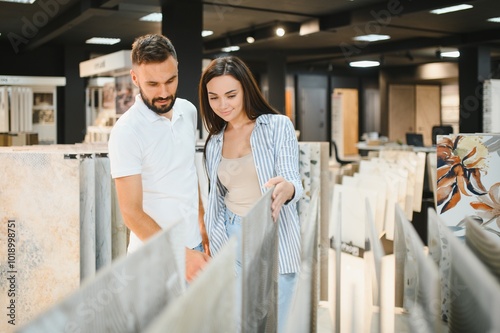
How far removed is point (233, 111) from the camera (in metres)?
1.89

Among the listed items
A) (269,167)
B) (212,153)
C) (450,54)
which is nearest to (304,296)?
(269,167)

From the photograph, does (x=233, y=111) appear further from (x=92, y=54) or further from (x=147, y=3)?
(x=92, y=54)

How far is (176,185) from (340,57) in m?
14.3

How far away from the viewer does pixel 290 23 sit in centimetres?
1068

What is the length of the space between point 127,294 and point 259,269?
44cm

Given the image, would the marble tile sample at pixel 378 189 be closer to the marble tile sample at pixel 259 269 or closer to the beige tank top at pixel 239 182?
the beige tank top at pixel 239 182

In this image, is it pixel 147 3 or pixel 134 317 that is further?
pixel 147 3

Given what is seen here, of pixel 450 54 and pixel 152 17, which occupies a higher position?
pixel 450 54

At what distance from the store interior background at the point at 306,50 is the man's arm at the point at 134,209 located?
18.7 feet

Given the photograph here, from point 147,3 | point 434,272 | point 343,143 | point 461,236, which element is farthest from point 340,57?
point 434,272

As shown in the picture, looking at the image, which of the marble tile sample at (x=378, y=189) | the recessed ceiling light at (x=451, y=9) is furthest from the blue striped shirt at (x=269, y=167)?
the recessed ceiling light at (x=451, y=9)

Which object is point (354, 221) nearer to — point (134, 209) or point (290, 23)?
point (134, 209)

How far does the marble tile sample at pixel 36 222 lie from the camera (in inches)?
106

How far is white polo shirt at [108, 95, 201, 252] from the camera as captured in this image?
1961 mm
